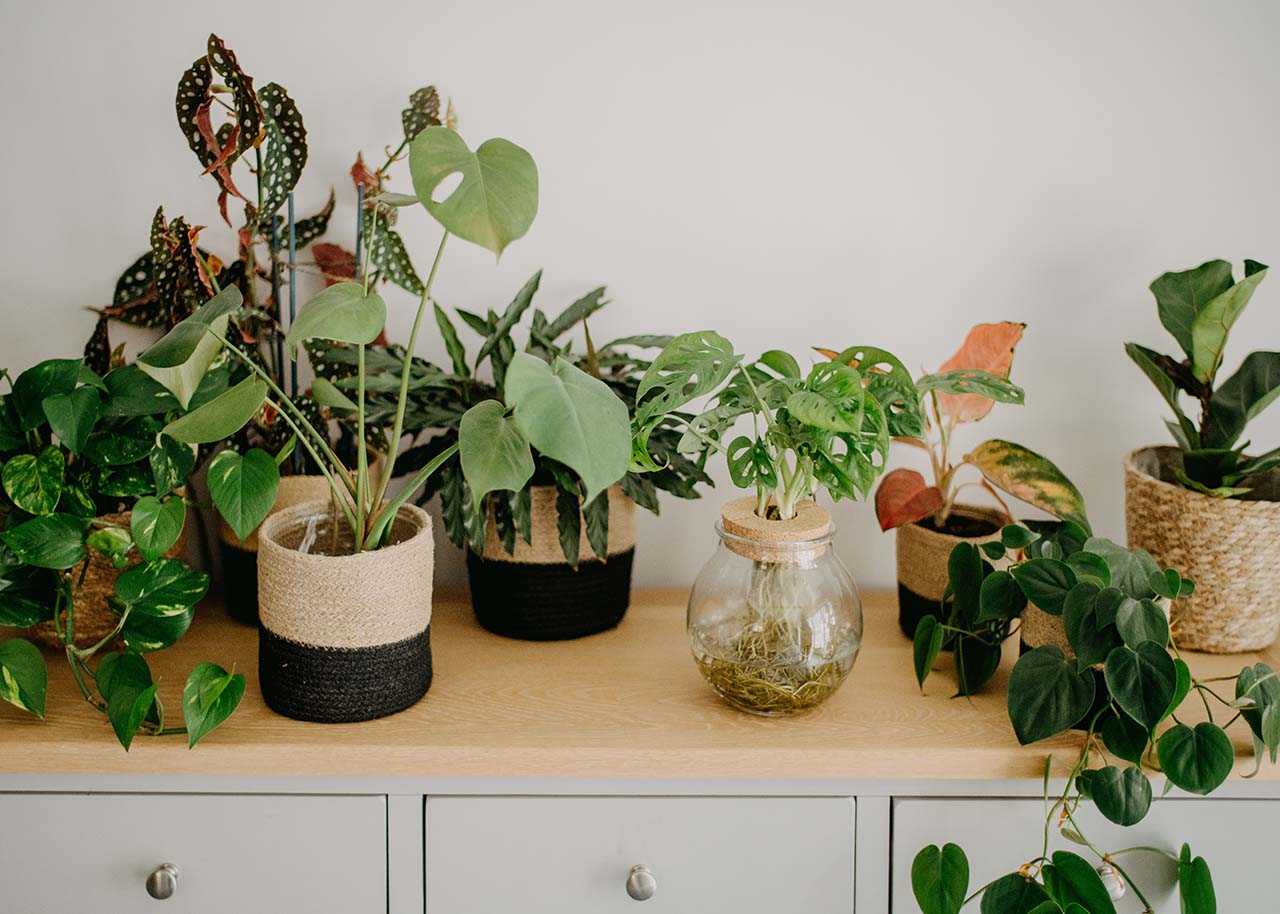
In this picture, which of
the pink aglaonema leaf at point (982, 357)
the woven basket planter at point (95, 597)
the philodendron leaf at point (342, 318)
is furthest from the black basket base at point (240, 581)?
the pink aglaonema leaf at point (982, 357)

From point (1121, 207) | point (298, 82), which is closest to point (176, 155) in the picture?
point (298, 82)

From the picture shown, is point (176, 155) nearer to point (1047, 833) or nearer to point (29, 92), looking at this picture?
point (29, 92)

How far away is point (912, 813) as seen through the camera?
40.0 inches

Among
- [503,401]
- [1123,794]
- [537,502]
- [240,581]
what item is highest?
[503,401]

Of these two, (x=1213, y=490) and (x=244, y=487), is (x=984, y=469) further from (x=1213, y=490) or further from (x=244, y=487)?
(x=244, y=487)

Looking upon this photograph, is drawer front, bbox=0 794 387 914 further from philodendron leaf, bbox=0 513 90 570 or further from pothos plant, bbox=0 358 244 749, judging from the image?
philodendron leaf, bbox=0 513 90 570

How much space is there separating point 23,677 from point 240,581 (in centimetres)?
27

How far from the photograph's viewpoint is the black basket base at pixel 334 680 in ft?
3.29

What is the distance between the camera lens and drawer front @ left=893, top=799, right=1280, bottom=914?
1.01m

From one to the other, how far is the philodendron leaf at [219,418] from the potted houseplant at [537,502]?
22 centimetres

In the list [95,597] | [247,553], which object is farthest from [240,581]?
[95,597]

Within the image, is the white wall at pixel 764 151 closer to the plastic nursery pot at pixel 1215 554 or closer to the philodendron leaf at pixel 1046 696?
the plastic nursery pot at pixel 1215 554

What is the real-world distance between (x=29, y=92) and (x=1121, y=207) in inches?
54.7

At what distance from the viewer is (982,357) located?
1.16 m
